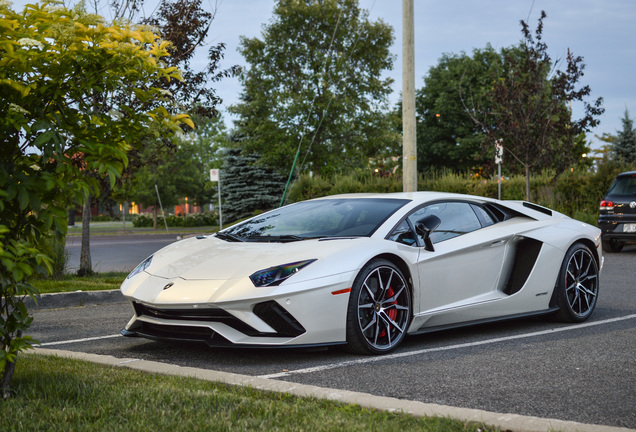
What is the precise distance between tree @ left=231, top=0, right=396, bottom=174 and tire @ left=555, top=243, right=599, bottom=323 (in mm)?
25524

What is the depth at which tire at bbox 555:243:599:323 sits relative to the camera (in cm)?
680

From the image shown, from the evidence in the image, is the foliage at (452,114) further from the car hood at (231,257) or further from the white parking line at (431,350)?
the car hood at (231,257)

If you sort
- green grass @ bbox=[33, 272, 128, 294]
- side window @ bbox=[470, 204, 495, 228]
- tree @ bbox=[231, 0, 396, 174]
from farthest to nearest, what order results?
tree @ bbox=[231, 0, 396, 174] → green grass @ bbox=[33, 272, 128, 294] → side window @ bbox=[470, 204, 495, 228]

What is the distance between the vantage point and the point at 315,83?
32750mm

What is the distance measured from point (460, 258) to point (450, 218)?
432mm

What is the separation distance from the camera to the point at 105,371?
445cm

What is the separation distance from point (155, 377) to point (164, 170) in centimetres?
4515

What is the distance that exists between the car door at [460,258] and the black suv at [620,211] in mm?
9186

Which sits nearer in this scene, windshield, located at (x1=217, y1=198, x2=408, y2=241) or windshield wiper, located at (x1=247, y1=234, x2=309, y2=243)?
windshield wiper, located at (x1=247, y1=234, x2=309, y2=243)

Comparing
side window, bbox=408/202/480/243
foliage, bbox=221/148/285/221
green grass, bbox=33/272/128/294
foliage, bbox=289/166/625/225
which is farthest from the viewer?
foliage, bbox=221/148/285/221

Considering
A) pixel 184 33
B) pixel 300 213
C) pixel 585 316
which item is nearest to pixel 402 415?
pixel 300 213

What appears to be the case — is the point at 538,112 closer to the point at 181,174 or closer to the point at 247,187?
the point at 247,187

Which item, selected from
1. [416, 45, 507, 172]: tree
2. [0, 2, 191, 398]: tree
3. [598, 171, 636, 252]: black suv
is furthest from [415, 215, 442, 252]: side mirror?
[416, 45, 507, 172]: tree

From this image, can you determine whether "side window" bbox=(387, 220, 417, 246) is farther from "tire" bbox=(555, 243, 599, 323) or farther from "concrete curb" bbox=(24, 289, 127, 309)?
"concrete curb" bbox=(24, 289, 127, 309)
